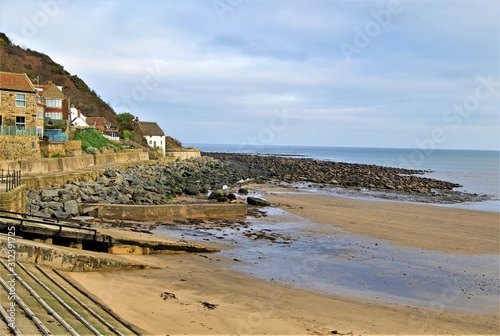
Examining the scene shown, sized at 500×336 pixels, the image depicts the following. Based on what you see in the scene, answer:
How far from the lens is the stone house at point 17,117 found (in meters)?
24.8

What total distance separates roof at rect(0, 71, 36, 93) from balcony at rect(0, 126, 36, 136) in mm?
2354

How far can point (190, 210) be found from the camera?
2147 centimetres

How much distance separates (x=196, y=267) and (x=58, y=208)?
805 cm

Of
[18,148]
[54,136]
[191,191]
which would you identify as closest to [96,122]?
[54,136]

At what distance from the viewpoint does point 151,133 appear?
65.8 meters

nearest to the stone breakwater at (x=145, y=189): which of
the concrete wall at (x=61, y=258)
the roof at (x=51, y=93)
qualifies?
the concrete wall at (x=61, y=258)

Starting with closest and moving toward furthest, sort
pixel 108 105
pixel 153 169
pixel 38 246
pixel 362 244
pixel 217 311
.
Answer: pixel 217 311 → pixel 38 246 → pixel 362 244 → pixel 153 169 → pixel 108 105

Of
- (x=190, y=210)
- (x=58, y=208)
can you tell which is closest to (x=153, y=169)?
(x=190, y=210)

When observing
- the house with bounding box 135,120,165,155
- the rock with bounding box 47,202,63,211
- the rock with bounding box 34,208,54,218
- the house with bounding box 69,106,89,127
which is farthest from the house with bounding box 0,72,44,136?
the house with bounding box 135,120,165,155

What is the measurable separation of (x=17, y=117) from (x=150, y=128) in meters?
40.3

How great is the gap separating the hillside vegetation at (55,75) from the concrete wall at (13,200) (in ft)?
175

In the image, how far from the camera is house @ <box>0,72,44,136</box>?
83.4 feet

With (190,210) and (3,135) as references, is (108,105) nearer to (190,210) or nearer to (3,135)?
(3,135)

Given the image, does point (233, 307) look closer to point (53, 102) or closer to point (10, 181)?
point (10, 181)
